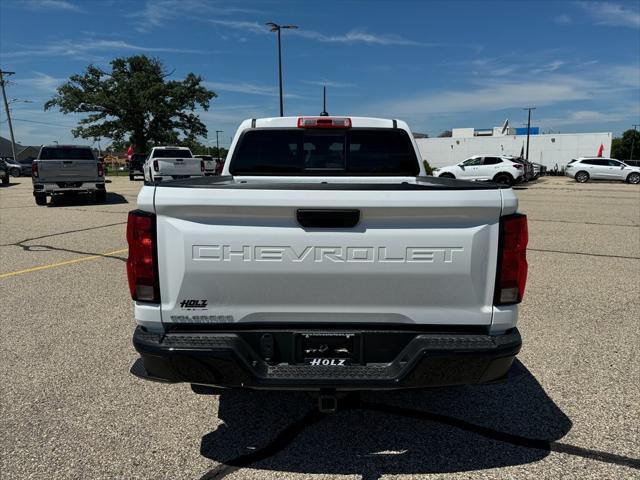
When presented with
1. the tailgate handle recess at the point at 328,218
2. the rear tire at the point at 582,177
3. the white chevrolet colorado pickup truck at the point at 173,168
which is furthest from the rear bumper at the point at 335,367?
the rear tire at the point at 582,177

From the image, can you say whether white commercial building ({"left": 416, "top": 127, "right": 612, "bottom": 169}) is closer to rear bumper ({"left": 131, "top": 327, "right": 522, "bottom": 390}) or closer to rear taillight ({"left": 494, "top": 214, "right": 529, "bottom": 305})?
rear taillight ({"left": 494, "top": 214, "right": 529, "bottom": 305})

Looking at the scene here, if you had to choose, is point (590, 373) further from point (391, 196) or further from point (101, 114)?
point (101, 114)

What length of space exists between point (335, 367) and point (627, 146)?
130208 mm

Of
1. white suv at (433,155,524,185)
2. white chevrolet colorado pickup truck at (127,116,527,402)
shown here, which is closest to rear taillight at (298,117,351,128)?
white chevrolet colorado pickup truck at (127,116,527,402)

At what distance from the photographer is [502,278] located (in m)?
2.42

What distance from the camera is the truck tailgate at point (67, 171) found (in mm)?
15304

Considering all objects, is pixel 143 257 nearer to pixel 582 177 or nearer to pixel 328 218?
pixel 328 218

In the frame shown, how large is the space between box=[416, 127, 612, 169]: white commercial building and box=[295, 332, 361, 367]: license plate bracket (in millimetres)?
50406

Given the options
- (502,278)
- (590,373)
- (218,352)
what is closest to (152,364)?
(218,352)

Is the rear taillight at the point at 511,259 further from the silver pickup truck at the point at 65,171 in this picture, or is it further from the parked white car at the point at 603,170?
the parked white car at the point at 603,170

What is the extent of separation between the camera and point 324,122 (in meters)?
4.02

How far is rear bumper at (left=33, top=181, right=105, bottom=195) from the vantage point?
1548cm

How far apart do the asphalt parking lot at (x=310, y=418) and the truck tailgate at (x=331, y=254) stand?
765mm

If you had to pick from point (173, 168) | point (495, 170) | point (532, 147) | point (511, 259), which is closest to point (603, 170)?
point (495, 170)
